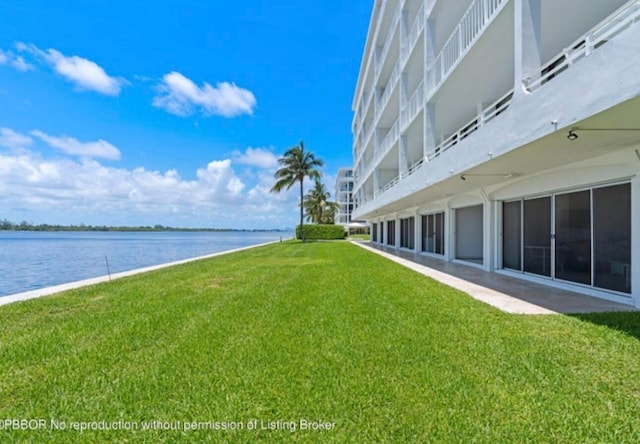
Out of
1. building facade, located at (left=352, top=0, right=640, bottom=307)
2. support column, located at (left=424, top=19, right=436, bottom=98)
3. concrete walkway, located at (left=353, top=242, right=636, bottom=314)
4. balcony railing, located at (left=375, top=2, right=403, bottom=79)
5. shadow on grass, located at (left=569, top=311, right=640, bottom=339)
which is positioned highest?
balcony railing, located at (left=375, top=2, right=403, bottom=79)

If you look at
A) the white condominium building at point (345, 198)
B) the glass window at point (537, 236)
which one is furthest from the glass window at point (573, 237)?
the white condominium building at point (345, 198)

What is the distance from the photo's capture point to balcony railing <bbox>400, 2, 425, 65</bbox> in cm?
1433

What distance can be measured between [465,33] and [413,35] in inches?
232

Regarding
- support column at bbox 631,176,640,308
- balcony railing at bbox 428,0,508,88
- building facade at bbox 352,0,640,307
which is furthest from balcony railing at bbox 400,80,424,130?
support column at bbox 631,176,640,308

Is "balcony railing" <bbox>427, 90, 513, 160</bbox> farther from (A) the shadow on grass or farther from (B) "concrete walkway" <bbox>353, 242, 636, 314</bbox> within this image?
(A) the shadow on grass

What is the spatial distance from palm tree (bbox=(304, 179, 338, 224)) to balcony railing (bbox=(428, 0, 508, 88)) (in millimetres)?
44146

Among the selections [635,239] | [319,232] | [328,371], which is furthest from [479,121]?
[319,232]

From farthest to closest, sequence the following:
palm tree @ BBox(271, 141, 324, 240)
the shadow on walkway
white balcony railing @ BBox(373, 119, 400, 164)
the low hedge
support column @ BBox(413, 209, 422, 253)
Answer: the low hedge → palm tree @ BBox(271, 141, 324, 240) → support column @ BBox(413, 209, 422, 253) → white balcony railing @ BBox(373, 119, 400, 164) → the shadow on walkway

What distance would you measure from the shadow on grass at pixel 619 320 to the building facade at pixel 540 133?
1.23m

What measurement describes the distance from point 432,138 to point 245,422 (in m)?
12.4

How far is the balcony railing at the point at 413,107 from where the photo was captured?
14586mm

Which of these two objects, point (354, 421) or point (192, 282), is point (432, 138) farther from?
point (354, 421)

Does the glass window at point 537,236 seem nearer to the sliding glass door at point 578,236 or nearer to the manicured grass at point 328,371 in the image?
the sliding glass door at point 578,236

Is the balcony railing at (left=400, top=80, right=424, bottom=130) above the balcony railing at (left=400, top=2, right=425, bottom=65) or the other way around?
the other way around
